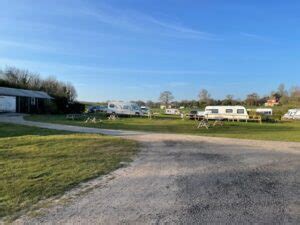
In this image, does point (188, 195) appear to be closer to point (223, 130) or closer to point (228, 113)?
point (223, 130)

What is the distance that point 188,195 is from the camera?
6367 mm

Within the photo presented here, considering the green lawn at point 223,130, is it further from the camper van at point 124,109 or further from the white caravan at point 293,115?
the white caravan at point 293,115

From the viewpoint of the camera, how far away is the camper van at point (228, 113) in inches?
1712

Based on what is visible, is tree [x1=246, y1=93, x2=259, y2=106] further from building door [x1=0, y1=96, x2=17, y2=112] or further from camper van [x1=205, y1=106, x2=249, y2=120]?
building door [x1=0, y1=96, x2=17, y2=112]

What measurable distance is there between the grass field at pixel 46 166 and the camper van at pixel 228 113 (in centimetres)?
3128

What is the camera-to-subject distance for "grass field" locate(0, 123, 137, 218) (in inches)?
245

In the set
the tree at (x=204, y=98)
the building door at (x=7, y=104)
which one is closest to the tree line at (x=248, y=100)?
the tree at (x=204, y=98)

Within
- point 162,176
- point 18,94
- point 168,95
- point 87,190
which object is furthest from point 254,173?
point 168,95

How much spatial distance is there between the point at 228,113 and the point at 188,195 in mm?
40121

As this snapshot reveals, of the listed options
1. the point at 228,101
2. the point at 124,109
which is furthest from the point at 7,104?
the point at 228,101

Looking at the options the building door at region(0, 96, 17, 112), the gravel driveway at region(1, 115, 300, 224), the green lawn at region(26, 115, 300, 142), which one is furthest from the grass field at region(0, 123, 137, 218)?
the building door at region(0, 96, 17, 112)

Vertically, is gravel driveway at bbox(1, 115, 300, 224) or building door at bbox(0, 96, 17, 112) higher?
building door at bbox(0, 96, 17, 112)

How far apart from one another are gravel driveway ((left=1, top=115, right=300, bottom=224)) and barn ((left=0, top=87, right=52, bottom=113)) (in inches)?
1430

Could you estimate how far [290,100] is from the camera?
73688 millimetres
